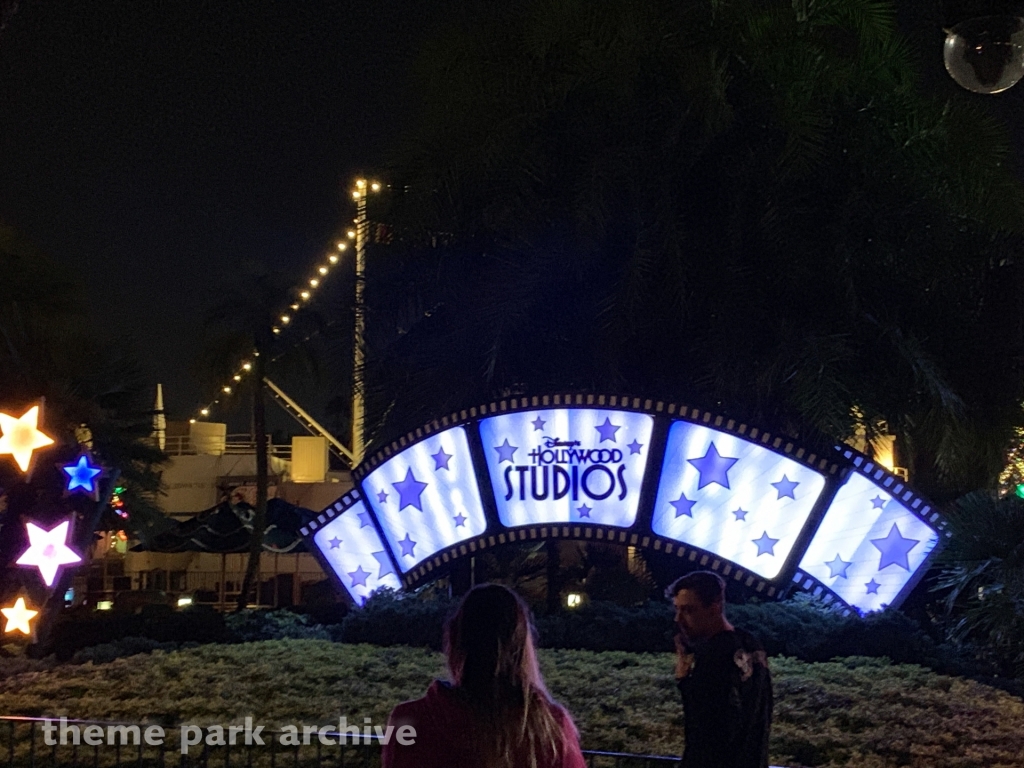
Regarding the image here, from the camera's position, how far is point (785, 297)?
10.9 meters

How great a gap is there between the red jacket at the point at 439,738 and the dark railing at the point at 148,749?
10.3 feet

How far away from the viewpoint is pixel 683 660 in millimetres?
4184

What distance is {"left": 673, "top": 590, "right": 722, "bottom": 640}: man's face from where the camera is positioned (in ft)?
13.4

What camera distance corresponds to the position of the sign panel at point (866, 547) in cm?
930

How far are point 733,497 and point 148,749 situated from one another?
5275mm

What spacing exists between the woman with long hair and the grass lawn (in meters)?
3.66

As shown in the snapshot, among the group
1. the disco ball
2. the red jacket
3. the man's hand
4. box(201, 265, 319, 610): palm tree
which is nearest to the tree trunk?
box(201, 265, 319, 610): palm tree

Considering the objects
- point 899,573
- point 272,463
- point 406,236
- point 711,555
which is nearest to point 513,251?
point 406,236

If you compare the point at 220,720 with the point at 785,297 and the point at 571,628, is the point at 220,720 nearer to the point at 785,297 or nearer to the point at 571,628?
the point at 571,628

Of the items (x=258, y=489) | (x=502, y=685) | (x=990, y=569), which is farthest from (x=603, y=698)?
(x=258, y=489)

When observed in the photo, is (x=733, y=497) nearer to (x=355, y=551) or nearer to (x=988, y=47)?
(x=355, y=551)

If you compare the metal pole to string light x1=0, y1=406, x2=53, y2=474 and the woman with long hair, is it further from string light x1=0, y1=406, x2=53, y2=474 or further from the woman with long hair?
the woman with long hair

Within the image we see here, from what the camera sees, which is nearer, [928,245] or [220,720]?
[220,720]

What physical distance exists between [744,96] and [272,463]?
87.5 ft
